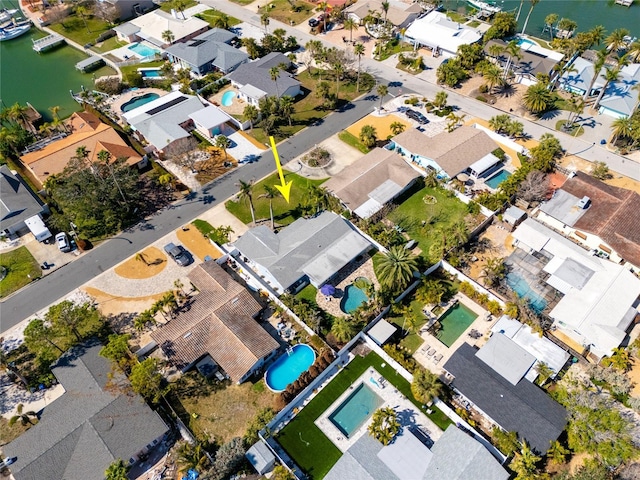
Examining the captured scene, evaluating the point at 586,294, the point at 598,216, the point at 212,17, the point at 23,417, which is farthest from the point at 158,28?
the point at 586,294

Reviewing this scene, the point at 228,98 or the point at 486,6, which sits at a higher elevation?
the point at 486,6

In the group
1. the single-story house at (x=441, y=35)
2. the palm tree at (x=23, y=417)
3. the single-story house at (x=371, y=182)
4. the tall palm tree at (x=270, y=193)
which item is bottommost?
the palm tree at (x=23, y=417)

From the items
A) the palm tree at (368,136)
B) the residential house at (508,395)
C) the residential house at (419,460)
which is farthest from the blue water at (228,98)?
the residential house at (419,460)

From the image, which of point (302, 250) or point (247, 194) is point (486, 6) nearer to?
point (247, 194)

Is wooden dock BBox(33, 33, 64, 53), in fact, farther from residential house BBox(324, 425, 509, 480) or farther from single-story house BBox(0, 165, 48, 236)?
residential house BBox(324, 425, 509, 480)

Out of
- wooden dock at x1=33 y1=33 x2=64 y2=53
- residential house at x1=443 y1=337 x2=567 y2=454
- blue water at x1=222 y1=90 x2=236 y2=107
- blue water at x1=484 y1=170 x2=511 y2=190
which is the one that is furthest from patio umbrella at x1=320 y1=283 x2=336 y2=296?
wooden dock at x1=33 y1=33 x2=64 y2=53

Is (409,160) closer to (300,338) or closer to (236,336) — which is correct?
(300,338)

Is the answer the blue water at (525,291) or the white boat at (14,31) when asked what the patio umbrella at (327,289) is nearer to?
the blue water at (525,291)

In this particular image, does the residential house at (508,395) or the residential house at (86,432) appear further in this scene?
the residential house at (508,395)
